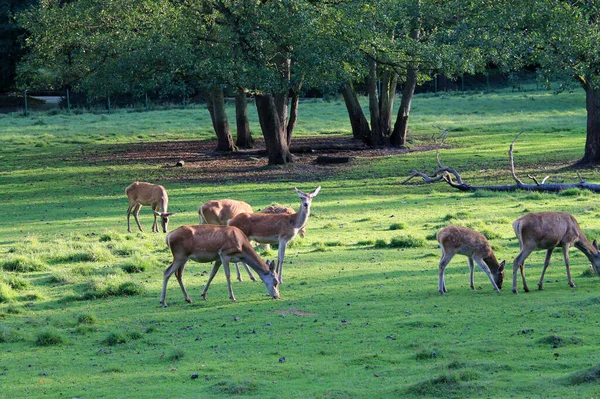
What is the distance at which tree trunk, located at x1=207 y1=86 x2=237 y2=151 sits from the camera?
3759 centimetres

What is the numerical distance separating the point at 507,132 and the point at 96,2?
917 inches

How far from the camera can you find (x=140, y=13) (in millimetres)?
33062

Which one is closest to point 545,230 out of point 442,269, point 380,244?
point 442,269

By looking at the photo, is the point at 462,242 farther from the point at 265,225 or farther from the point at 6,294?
the point at 6,294

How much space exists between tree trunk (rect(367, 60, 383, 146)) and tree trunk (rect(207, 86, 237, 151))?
650 centimetres

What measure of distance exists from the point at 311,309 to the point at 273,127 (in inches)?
789

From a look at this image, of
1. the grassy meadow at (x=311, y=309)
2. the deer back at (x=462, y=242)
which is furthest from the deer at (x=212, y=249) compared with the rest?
the deer back at (x=462, y=242)

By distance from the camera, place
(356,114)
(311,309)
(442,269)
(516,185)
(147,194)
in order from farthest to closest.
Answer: (356,114) → (516,185) → (147,194) → (442,269) → (311,309)

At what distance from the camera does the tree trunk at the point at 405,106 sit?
37.8m

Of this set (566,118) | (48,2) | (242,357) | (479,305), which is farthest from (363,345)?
(566,118)

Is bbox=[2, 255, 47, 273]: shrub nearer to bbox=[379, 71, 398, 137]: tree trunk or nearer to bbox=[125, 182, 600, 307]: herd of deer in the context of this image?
bbox=[125, 182, 600, 307]: herd of deer

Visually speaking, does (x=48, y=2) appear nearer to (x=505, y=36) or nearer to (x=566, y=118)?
(x=505, y=36)

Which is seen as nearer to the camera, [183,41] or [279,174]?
[183,41]

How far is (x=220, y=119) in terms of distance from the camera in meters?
38.0
